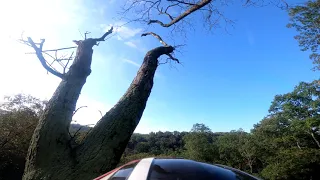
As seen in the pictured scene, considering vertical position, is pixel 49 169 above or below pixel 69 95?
below

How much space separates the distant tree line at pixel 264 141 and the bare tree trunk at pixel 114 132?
7.60 metres

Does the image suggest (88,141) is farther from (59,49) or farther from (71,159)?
(59,49)

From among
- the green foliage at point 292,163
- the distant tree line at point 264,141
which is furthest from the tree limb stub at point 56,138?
the green foliage at point 292,163

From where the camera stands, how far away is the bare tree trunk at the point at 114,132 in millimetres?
4410

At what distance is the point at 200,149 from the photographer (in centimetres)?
6075

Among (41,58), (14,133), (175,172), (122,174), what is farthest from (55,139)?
(14,133)

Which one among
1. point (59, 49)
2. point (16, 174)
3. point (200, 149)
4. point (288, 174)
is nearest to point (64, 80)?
point (59, 49)

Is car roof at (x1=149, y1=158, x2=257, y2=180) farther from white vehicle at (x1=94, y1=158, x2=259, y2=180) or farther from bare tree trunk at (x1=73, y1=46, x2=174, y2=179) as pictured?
bare tree trunk at (x1=73, y1=46, x2=174, y2=179)

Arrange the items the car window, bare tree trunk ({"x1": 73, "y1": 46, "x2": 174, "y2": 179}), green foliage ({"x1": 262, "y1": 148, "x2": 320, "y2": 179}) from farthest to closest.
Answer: green foliage ({"x1": 262, "y1": 148, "x2": 320, "y2": 179})
bare tree trunk ({"x1": 73, "y1": 46, "x2": 174, "y2": 179})
the car window

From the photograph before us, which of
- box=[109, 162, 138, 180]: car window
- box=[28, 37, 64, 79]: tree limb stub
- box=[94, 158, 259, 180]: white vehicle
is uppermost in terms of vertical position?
box=[28, 37, 64, 79]: tree limb stub

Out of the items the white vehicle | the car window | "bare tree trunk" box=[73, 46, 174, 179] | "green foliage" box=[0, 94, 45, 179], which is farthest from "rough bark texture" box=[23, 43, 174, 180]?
"green foliage" box=[0, 94, 45, 179]

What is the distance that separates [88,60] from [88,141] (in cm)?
179

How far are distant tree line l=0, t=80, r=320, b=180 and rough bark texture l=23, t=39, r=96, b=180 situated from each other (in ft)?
24.6

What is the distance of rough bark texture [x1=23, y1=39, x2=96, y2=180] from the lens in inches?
170
